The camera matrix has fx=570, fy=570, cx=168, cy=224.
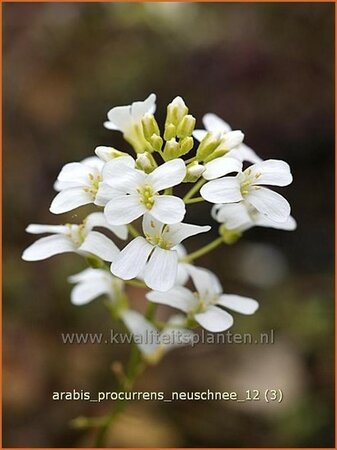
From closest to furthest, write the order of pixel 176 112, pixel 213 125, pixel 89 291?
pixel 176 112 → pixel 213 125 → pixel 89 291

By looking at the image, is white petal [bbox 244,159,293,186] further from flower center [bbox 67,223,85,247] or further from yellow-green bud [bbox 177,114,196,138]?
flower center [bbox 67,223,85,247]

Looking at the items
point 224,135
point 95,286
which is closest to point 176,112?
point 224,135

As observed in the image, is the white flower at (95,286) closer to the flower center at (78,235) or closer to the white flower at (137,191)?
the flower center at (78,235)

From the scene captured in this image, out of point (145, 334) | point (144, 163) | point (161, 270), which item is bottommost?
point (145, 334)

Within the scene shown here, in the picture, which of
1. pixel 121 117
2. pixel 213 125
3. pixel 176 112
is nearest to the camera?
pixel 176 112

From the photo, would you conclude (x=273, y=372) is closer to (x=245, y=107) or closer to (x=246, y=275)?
(x=246, y=275)

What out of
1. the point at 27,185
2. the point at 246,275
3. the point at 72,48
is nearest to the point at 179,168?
the point at 246,275

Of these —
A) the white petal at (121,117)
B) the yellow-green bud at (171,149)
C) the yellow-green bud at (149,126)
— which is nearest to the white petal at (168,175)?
the yellow-green bud at (171,149)

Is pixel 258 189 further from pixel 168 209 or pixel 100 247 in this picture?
pixel 100 247
